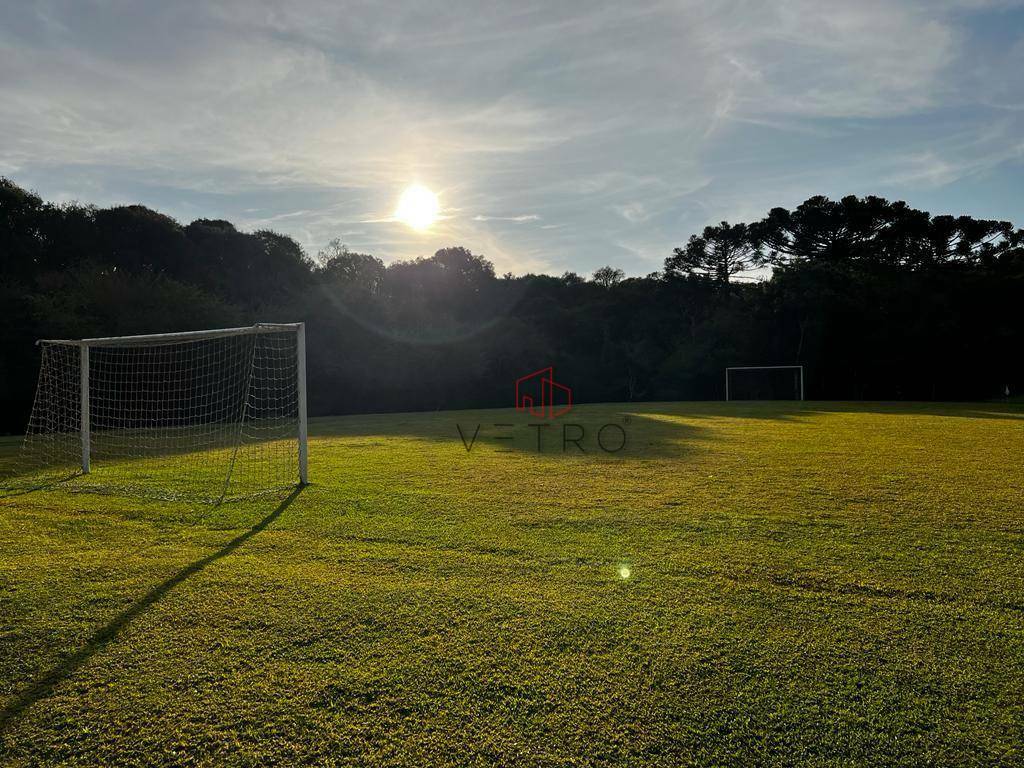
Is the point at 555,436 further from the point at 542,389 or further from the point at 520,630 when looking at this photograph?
the point at 542,389

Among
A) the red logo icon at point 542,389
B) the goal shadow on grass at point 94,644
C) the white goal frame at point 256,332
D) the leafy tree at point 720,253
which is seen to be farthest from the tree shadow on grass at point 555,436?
the leafy tree at point 720,253

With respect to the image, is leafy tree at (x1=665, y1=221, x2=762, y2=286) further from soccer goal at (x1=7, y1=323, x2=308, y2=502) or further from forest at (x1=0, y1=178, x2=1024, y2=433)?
soccer goal at (x1=7, y1=323, x2=308, y2=502)

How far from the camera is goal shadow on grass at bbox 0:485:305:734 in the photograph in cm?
224

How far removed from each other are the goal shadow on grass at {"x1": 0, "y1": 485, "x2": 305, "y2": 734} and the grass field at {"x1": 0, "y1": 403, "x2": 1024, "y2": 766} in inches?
0.5

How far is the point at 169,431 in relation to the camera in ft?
48.5

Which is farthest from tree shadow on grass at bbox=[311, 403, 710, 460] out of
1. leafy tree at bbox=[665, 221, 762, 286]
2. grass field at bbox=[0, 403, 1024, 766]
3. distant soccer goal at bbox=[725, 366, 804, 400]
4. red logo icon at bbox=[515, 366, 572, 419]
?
leafy tree at bbox=[665, 221, 762, 286]

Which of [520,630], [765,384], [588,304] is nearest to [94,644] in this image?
[520,630]

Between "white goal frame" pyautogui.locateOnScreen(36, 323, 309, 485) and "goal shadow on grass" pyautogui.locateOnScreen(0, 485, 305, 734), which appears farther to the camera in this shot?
"white goal frame" pyautogui.locateOnScreen(36, 323, 309, 485)

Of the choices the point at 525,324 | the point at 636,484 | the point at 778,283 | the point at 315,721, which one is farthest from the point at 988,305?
the point at 315,721

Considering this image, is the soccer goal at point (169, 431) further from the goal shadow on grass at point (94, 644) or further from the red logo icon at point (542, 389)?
the red logo icon at point (542, 389)

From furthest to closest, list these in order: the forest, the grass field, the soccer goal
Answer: the forest < the soccer goal < the grass field

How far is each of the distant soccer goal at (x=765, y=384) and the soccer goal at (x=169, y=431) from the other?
20.0m

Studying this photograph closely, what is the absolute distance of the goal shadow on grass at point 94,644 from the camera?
2.24 m

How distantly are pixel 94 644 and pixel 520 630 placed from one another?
1.96 metres
